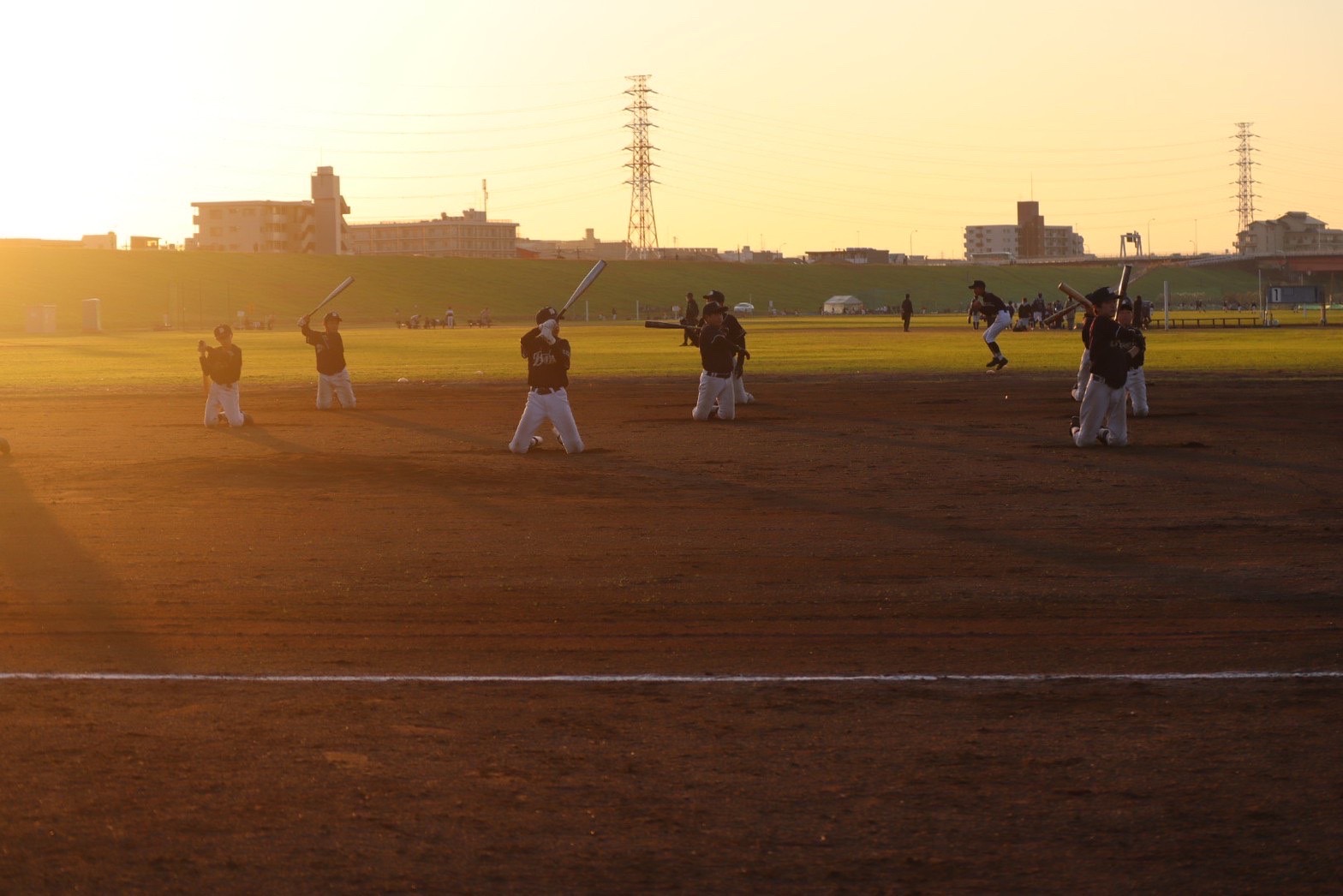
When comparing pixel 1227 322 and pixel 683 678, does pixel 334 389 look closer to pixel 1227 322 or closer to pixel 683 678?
pixel 683 678

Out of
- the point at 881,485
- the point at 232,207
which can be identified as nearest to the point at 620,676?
the point at 881,485

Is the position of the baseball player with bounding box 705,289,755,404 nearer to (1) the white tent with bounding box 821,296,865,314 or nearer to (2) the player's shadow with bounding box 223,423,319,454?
(2) the player's shadow with bounding box 223,423,319,454

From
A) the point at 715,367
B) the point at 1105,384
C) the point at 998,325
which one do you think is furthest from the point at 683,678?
the point at 998,325

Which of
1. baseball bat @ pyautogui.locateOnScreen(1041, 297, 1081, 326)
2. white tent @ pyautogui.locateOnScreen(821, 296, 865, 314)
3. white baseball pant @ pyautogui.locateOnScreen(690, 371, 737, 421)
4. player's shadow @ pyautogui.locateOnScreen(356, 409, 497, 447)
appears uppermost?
white tent @ pyautogui.locateOnScreen(821, 296, 865, 314)

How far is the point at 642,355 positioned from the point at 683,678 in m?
38.5

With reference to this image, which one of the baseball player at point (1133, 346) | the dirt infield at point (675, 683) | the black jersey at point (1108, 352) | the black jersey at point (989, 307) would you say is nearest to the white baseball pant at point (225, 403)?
the dirt infield at point (675, 683)

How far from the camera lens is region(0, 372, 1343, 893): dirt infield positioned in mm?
5277

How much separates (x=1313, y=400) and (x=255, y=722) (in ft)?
74.8

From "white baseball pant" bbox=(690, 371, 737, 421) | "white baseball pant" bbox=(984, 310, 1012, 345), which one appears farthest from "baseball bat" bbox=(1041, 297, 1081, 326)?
"white baseball pant" bbox=(690, 371, 737, 421)

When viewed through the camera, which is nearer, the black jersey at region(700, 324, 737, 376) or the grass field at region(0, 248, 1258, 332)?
the black jersey at region(700, 324, 737, 376)

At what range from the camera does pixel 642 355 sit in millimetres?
45969

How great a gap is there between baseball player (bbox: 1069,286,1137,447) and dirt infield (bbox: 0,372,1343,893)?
1.58m

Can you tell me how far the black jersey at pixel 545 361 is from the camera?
58.5ft

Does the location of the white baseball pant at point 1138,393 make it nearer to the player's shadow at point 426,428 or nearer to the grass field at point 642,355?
the player's shadow at point 426,428
